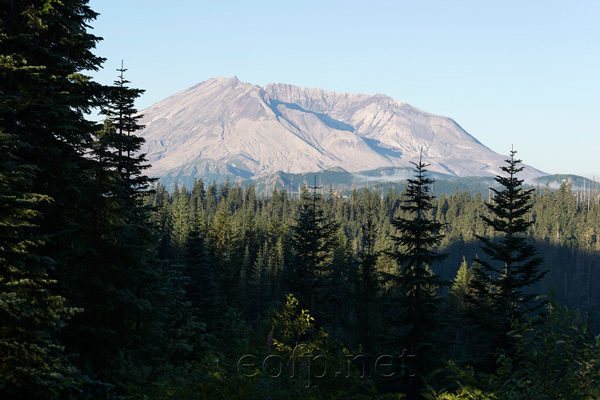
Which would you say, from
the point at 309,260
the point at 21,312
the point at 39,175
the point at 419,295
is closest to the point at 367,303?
the point at 309,260

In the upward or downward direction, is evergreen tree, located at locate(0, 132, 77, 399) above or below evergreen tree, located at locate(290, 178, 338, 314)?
above

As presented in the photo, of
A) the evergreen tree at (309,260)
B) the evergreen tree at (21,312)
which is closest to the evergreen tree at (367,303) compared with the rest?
the evergreen tree at (309,260)

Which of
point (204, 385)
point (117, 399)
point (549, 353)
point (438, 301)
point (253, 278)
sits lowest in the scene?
point (253, 278)

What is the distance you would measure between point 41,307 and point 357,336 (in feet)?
109

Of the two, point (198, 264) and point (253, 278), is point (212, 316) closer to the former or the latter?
point (198, 264)

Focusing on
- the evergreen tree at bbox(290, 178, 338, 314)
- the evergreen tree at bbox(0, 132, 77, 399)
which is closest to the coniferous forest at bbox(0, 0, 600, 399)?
the evergreen tree at bbox(0, 132, 77, 399)

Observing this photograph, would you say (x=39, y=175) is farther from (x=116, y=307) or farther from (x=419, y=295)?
(x=419, y=295)

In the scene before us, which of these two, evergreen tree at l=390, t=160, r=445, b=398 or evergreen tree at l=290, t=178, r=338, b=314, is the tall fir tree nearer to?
evergreen tree at l=390, t=160, r=445, b=398

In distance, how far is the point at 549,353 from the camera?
6152mm

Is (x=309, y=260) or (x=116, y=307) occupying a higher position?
(x=116, y=307)

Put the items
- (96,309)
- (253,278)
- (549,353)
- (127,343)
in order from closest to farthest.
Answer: (549,353) < (96,309) < (127,343) < (253,278)

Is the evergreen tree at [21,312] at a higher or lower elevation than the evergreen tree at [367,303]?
higher

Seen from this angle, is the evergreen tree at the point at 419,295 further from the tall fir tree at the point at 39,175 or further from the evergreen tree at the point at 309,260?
the tall fir tree at the point at 39,175

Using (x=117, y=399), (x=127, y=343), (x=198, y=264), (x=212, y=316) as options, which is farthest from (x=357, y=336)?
(x=117, y=399)
